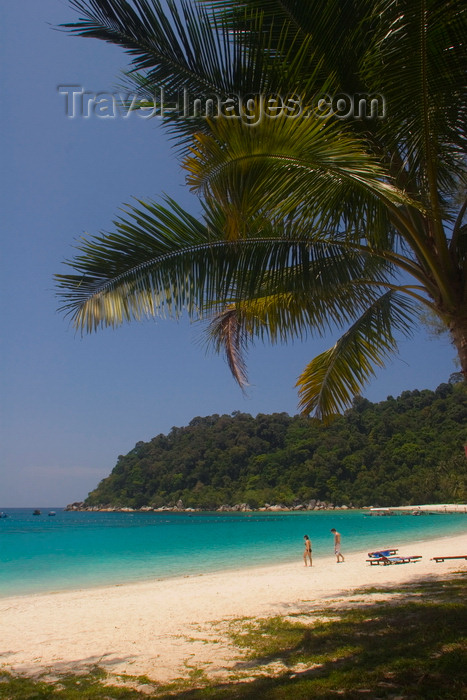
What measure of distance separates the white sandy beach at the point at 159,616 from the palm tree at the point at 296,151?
3408mm

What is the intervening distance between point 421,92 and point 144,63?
2.11 m

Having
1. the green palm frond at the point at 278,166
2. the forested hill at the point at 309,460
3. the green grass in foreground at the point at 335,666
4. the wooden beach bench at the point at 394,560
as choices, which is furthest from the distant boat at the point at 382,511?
the green palm frond at the point at 278,166

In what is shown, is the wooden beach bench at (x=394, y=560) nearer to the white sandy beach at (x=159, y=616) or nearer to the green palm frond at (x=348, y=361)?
the white sandy beach at (x=159, y=616)

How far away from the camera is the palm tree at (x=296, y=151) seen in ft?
10.2

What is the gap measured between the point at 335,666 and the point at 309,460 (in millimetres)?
70002

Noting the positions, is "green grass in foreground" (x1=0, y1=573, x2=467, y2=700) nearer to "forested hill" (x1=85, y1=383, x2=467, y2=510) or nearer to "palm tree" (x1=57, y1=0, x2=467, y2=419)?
"palm tree" (x1=57, y1=0, x2=467, y2=419)

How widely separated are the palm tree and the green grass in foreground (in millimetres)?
1997

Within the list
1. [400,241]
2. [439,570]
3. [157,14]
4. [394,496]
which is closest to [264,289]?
[400,241]

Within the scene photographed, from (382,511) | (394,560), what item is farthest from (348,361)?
(382,511)

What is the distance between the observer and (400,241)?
497cm

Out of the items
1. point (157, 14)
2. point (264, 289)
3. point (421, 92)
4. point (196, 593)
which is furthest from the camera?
point (196, 593)

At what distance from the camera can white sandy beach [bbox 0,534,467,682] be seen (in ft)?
16.3

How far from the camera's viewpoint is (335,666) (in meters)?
3.67

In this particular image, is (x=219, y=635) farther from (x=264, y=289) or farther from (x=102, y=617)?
(x=264, y=289)
